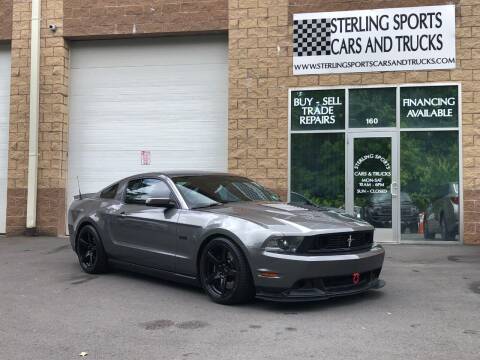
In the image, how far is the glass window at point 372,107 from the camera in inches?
449

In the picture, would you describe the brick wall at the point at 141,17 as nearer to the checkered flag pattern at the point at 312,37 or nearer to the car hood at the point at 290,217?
the checkered flag pattern at the point at 312,37

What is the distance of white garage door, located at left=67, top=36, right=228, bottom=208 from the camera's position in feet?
41.7

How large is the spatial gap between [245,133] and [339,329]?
728 cm

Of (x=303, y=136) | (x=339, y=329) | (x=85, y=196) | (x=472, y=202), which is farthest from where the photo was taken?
(x=303, y=136)

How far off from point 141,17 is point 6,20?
11.5 ft

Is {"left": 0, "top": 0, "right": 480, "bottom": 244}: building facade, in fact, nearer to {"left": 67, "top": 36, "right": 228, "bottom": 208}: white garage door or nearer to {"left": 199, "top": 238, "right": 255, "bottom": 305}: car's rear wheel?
{"left": 67, "top": 36, "right": 228, "bottom": 208}: white garage door

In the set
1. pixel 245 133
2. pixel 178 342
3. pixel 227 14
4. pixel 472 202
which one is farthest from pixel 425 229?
pixel 178 342

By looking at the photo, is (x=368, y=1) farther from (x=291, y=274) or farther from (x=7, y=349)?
(x=7, y=349)

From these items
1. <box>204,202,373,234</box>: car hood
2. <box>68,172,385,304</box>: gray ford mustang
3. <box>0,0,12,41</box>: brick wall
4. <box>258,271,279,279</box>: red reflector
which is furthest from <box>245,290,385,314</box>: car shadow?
<box>0,0,12,41</box>: brick wall

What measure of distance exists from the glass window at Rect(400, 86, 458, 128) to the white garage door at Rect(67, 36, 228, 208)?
399cm

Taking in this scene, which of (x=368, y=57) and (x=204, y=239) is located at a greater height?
(x=368, y=57)

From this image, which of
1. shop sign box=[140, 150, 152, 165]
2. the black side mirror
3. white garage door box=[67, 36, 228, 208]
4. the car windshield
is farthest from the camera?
shop sign box=[140, 150, 152, 165]

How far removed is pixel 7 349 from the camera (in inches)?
188

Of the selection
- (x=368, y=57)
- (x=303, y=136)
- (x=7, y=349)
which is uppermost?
(x=368, y=57)
